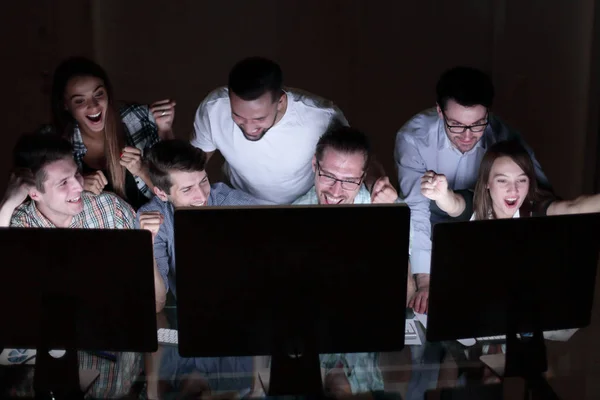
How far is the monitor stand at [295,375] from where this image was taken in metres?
1.88

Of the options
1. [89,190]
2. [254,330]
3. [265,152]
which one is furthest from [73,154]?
[254,330]

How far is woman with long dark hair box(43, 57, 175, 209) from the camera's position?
2.56 metres

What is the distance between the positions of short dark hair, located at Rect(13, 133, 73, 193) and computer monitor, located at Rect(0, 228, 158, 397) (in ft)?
2.66

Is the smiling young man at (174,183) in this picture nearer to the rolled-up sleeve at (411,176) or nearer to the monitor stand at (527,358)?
the rolled-up sleeve at (411,176)

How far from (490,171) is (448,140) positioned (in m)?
0.19

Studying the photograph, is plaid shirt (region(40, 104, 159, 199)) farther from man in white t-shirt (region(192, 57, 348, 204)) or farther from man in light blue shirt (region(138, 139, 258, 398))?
man in white t-shirt (region(192, 57, 348, 204))

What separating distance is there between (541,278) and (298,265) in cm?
65

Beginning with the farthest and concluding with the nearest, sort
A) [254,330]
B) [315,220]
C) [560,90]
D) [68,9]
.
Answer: [560,90] → [68,9] → [254,330] → [315,220]

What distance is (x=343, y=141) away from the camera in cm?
263

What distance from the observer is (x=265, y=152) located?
2674mm

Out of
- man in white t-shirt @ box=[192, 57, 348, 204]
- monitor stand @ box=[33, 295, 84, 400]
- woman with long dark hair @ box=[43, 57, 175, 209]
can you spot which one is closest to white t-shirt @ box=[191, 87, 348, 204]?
man in white t-shirt @ box=[192, 57, 348, 204]

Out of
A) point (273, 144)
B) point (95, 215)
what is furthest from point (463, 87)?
point (95, 215)

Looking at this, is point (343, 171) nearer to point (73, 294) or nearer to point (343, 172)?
point (343, 172)

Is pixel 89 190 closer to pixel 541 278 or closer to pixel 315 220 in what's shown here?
pixel 315 220
